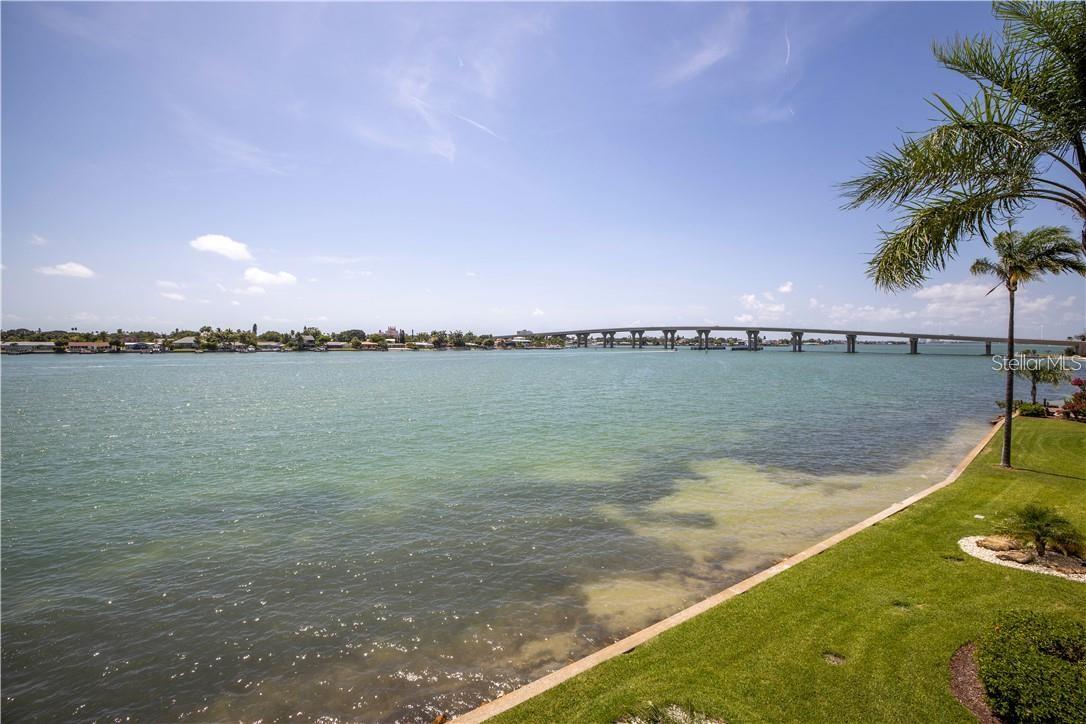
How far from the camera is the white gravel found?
382 inches

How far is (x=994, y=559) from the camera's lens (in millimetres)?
10578

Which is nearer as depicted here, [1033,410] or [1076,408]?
[1076,408]

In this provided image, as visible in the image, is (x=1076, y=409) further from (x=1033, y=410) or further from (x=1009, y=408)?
(x=1009, y=408)

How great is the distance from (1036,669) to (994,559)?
20.9ft

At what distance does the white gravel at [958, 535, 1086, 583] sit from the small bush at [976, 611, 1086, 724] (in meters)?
4.44

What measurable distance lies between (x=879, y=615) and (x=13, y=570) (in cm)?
2086

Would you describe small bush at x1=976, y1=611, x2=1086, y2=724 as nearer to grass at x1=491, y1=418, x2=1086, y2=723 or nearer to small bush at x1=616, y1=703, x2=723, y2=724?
grass at x1=491, y1=418, x2=1086, y2=723

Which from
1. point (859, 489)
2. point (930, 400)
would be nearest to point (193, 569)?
point (859, 489)

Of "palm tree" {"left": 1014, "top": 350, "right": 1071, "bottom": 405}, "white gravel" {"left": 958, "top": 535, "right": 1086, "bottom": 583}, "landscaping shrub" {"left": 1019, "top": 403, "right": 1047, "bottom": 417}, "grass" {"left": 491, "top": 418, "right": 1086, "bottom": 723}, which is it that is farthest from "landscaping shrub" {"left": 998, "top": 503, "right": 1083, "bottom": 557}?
"palm tree" {"left": 1014, "top": 350, "right": 1071, "bottom": 405}

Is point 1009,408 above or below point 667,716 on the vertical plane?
above

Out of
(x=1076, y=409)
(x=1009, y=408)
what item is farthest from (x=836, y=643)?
(x=1076, y=409)

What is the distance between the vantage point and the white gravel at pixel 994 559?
9.71 meters

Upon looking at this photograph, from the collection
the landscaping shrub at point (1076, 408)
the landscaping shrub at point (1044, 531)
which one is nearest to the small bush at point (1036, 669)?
the landscaping shrub at point (1044, 531)

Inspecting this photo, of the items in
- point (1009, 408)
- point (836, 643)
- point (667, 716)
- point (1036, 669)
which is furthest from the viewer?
point (1009, 408)
